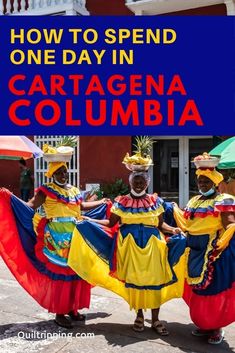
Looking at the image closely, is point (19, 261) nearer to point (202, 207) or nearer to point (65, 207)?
point (65, 207)

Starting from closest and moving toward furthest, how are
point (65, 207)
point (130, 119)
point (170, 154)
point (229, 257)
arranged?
point (229, 257)
point (65, 207)
point (130, 119)
point (170, 154)

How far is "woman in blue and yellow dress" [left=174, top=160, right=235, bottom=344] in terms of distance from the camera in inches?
155

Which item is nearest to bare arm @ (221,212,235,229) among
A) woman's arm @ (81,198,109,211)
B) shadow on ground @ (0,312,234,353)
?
shadow on ground @ (0,312,234,353)

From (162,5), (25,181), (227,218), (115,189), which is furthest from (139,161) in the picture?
(25,181)

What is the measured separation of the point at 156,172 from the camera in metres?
12.3

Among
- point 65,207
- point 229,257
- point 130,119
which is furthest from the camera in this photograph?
point 130,119

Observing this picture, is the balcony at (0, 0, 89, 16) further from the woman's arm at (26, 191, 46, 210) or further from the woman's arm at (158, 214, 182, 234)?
the woman's arm at (158, 214, 182, 234)

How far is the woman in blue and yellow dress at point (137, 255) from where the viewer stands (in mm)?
4117

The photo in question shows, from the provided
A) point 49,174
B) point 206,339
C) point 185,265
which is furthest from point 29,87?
point 206,339

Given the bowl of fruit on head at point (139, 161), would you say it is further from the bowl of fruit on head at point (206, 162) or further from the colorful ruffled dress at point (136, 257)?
the bowl of fruit on head at point (206, 162)

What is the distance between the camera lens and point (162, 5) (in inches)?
450

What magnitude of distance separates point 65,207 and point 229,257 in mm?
1616

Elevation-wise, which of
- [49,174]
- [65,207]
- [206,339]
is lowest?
[206,339]

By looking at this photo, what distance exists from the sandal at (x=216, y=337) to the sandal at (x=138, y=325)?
24.9 inches
